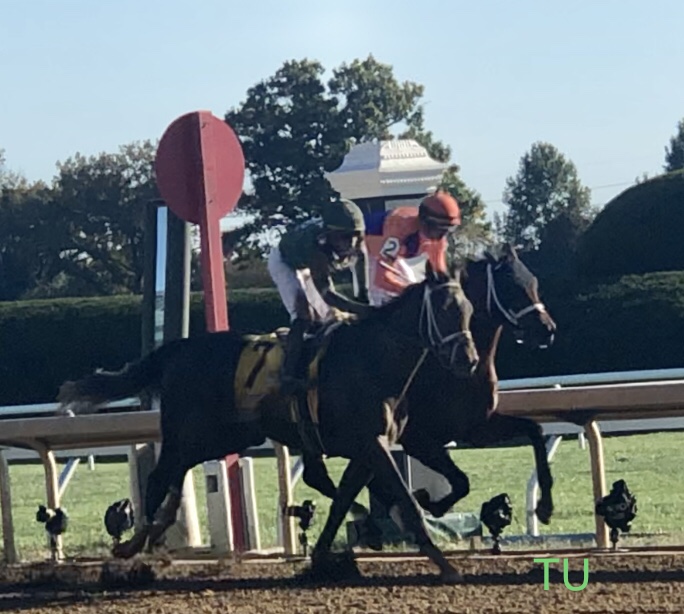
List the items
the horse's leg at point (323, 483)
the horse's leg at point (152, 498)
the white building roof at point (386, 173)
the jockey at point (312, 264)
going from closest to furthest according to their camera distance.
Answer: the jockey at point (312, 264)
the horse's leg at point (152, 498)
the horse's leg at point (323, 483)
the white building roof at point (386, 173)

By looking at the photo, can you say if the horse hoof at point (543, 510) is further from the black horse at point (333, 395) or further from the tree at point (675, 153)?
the tree at point (675, 153)

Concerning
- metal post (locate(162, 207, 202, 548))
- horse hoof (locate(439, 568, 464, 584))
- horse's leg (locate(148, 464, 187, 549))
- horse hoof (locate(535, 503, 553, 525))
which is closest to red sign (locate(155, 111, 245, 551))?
metal post (locate(162, 207, 202, 548))

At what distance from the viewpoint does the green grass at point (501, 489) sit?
28.2ft

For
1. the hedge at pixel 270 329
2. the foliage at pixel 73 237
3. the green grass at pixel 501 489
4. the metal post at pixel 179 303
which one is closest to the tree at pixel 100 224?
the foliage at pixel 73 237

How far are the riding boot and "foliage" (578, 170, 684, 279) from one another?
12.5 metres

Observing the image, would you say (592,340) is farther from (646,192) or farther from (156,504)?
(156,504)

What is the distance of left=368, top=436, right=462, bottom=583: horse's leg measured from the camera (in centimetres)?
599

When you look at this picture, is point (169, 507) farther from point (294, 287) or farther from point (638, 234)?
point (638, 234)

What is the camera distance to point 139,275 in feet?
120

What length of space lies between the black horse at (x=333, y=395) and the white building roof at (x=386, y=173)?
1648 millimetres

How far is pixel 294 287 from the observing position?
6.59m

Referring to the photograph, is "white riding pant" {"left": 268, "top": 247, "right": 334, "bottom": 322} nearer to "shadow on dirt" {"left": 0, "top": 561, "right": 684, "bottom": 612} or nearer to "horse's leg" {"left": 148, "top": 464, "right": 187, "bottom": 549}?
"horse's leg" {"left": 148, "top": 464, "right": 187, "bottom": 549}

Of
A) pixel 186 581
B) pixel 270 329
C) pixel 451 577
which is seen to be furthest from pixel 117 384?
pixel 270 329

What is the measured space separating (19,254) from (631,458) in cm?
2704
